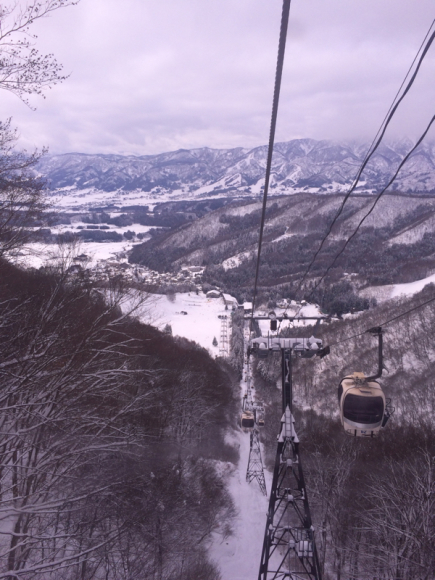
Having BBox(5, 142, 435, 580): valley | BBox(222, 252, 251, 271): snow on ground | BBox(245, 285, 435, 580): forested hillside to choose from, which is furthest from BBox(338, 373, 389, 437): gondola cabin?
BBox(222, 252, 251, 271): snow on ground

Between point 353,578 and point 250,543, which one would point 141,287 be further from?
point 250,543

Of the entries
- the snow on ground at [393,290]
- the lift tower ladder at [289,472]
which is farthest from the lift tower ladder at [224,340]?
the lift tower ladder at [289,472]

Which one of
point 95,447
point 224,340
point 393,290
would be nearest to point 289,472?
point 95,447

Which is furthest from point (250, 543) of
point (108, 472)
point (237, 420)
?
point (237, 420)

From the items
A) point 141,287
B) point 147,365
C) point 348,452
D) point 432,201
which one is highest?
point 432,201

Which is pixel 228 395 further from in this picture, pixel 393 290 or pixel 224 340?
pixel 393 290

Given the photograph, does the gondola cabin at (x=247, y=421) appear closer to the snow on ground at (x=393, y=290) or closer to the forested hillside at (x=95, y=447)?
the forested hillside at (x=95, y=447)
